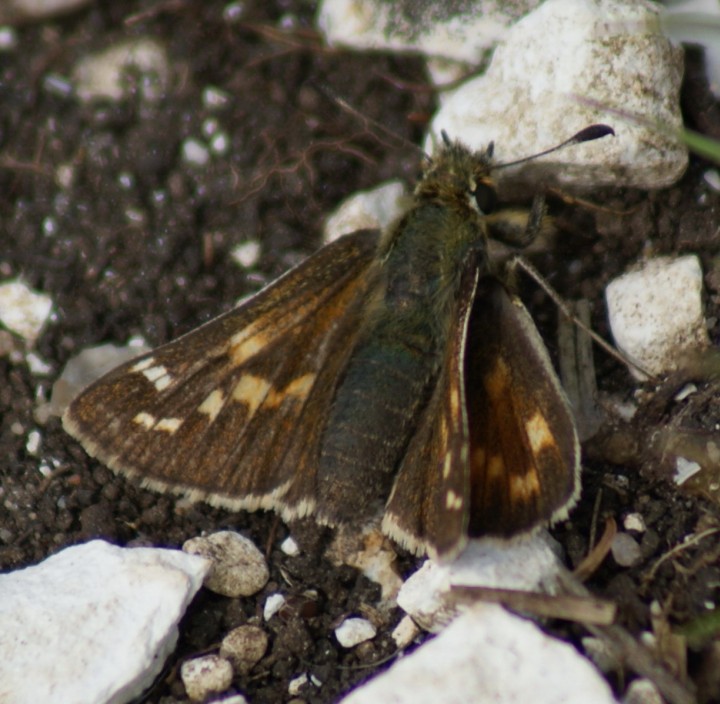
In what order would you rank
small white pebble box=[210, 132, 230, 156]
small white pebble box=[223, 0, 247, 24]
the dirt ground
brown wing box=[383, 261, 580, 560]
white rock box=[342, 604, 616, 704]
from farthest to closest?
small white pebble box=[223, 0, 247, 24] → small white pebble box=[210, 132, 230, 156] → the dirt ground → brown wing box=[383, 261, 580, 560] → white rock box=[342, 604, 616, 704]

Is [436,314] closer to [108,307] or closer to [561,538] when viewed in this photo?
[561,538]

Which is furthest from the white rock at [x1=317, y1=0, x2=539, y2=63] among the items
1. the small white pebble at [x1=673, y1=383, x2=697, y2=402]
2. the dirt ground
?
the small white pebble at [x1=673, y1=383, x2=697, y2=402]

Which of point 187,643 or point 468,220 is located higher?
point 468,220

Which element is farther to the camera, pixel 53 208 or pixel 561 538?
pixel 53 208

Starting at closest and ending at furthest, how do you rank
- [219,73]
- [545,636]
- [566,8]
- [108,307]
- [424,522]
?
[545,636], [424,522], [566,8], [108,307], [219,73]

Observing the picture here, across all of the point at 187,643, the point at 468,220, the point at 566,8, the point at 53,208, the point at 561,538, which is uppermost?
the point at 566,8

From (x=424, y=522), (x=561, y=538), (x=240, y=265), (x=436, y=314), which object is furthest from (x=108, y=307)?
(x=561, y=538)

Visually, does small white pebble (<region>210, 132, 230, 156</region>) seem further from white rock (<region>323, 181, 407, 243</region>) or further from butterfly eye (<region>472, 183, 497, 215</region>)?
butterfly eye (<region>472, 183, 497, 215</region>)
